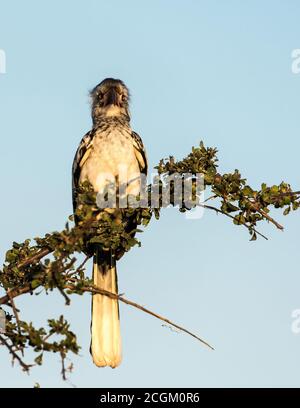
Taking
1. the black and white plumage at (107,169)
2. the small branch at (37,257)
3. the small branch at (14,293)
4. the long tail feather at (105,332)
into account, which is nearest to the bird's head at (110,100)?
the black and white plumage at (107,169)

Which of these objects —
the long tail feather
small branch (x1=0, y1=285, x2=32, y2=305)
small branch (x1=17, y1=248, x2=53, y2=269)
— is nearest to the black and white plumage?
the long tail feather

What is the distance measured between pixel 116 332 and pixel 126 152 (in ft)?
6.19

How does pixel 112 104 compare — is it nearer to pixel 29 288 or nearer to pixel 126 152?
pixel 126 152

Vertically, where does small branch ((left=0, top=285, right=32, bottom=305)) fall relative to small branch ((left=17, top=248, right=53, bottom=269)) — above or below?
below

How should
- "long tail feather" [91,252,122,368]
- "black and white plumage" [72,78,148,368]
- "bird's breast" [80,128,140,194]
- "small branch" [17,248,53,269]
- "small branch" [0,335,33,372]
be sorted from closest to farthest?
"small branch" [0,335,33,372]
"small branch" [17,248,53,269]
"long tail feather" [91,252,122,368]
"black and white plumage" [72,78,148,368]
"bird's breast" [80,128,140,194]

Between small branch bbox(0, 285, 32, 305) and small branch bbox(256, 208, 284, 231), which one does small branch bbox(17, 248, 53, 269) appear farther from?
small branch bbox(256, 208, 284, 231)

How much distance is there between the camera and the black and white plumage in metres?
6.57

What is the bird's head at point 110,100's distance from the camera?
8.52 m

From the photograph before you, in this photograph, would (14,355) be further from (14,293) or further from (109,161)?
(109,161)

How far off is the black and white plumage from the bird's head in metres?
0.01

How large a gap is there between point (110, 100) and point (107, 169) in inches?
56.5

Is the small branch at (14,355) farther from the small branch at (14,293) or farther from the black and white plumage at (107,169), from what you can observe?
the black and white plumage at (107,169)

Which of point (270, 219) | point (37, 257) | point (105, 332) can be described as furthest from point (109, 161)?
point (270, 219)

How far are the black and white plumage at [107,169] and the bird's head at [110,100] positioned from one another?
0.4 inches
